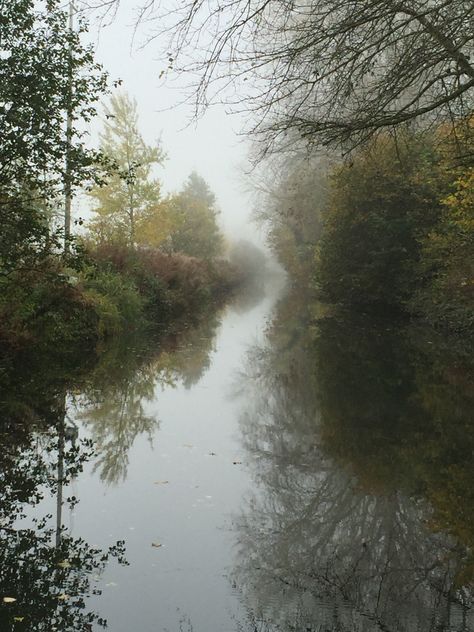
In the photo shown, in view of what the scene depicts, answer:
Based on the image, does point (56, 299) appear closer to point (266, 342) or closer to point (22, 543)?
point (266, 342)

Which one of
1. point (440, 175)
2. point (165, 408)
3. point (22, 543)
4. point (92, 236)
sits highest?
point (92, 236)

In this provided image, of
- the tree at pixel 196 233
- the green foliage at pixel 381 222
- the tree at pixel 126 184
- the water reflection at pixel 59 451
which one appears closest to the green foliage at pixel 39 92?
the water reflection at pixel 59 451

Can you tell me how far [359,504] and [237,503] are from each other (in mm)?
1093

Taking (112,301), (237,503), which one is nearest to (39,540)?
(237,503)

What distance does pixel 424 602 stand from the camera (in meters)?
3.92

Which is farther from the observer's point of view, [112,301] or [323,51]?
[112,301]

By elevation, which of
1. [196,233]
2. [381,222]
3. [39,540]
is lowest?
[39,540]

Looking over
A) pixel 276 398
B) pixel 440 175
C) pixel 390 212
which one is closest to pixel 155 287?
pixel 390 212

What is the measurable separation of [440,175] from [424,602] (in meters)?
18.3

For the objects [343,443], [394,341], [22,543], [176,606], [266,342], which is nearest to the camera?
[176,606]

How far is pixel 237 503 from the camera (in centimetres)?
562

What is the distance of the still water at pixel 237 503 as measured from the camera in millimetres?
3834

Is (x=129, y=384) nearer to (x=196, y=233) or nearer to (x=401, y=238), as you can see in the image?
(x=401, y=238)

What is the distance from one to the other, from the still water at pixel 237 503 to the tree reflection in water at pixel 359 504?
2 centimetres
